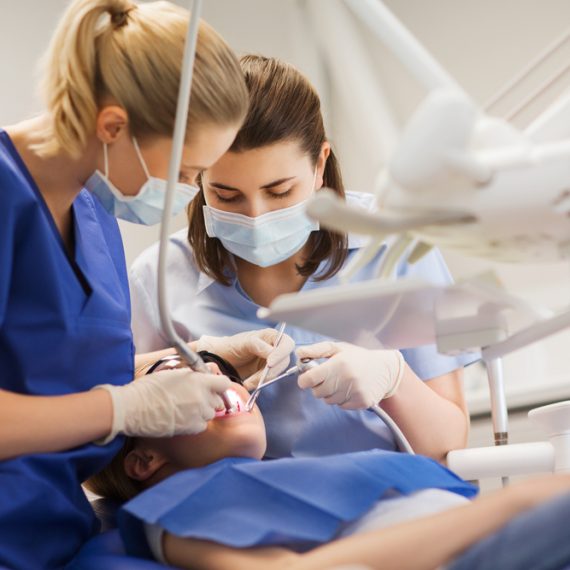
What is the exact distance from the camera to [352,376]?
1.76 metres

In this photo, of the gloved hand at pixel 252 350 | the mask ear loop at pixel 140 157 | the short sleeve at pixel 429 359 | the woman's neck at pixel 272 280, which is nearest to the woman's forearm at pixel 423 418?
the short sleeve at pixel 429 359

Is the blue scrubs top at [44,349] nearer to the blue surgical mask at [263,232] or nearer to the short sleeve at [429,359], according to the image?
the blue surgical mask at [263,232]

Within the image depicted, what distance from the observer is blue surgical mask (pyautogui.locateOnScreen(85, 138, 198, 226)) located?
155 cm

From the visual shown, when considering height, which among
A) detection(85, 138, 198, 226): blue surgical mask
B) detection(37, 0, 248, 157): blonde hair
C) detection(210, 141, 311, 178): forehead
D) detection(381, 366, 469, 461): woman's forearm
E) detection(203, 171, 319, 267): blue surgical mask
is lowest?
detection(381, 366, 469, 461): woman's forearm

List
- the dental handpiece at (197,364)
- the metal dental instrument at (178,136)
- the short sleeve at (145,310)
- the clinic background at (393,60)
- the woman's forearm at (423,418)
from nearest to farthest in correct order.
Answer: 1. the metal dental instrument at (178,136)
2. the dental handpiece at (197,364)
3. the woman's forearm at (423,418)
4. the short sleeve at (145,310)
5. the clinic background at (393,60)

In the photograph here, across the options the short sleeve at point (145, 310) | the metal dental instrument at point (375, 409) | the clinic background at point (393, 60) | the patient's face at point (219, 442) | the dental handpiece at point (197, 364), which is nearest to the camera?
the dental handpiece at point (197, 364)

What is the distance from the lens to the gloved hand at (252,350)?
1.87m

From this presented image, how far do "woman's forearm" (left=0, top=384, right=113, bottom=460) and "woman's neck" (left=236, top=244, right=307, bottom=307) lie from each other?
0.67 m

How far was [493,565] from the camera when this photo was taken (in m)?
1.10

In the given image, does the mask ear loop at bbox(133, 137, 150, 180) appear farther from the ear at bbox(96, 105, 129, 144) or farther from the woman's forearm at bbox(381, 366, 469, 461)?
the woman's forearm at bbox(381, 366, 469, 461)

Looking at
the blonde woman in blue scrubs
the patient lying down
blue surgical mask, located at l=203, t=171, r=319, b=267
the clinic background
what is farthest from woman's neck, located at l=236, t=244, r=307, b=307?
the clinic background

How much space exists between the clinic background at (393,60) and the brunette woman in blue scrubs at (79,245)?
1.49m

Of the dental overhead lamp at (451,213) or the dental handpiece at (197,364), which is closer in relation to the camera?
the dental overhead lamp at (451,213)

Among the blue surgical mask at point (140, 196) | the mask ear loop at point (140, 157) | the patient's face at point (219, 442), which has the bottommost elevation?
the patient's face at point (219, 442)
